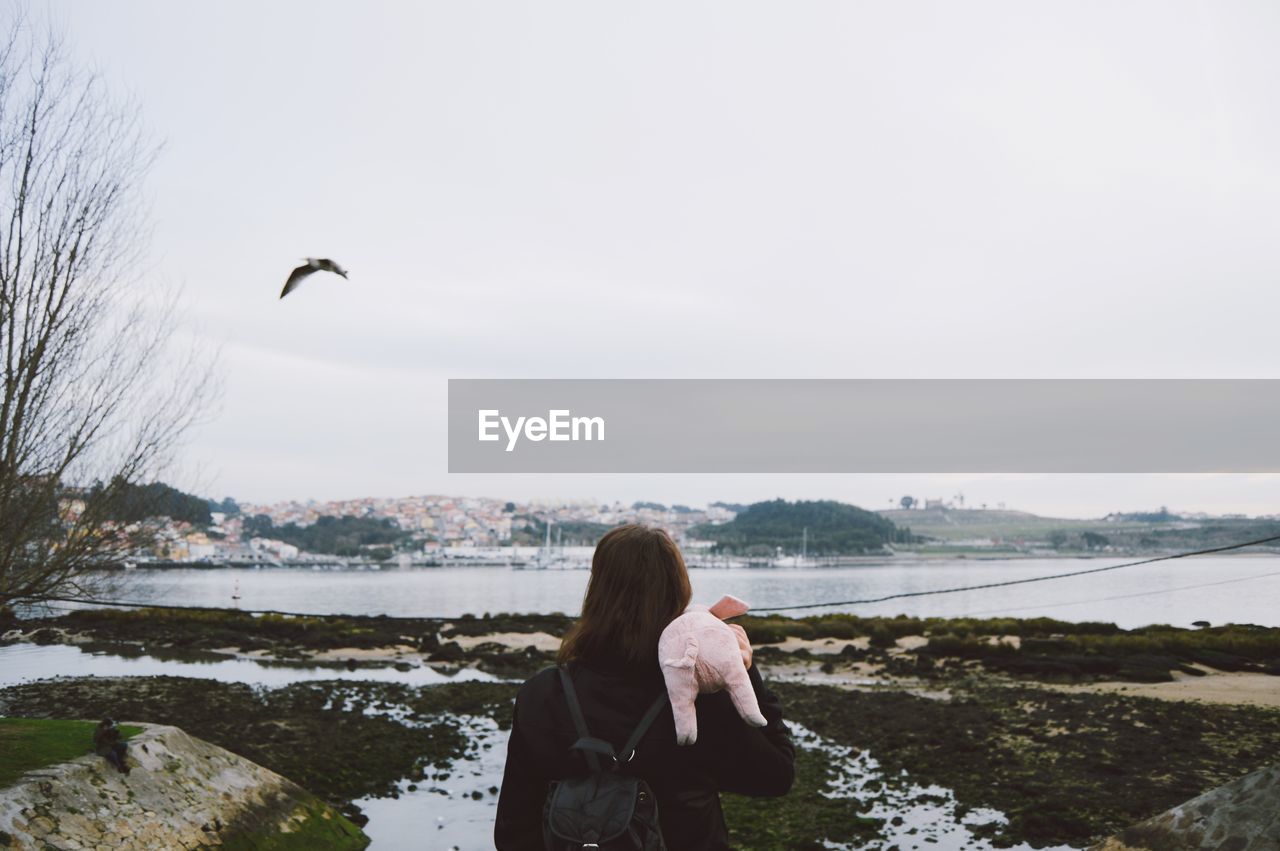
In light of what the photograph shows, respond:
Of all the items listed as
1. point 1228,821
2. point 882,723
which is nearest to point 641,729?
point 1228,821

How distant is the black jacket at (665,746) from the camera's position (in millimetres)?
2408

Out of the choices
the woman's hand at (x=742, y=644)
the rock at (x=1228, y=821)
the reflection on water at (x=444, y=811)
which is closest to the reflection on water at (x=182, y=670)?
the reflection on water at (x=444, y=811)

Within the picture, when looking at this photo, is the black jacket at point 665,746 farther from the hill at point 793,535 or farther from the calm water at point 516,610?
the hill at point 793,535

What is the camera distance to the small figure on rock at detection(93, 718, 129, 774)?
18.7 ft

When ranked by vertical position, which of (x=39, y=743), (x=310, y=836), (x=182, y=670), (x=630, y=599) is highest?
(x=630, y=599)

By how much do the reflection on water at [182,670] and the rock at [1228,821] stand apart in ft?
49.0

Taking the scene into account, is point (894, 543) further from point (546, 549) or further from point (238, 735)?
point (238, 735)

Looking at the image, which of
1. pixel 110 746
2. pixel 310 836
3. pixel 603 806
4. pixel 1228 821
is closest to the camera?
pixel 603 806

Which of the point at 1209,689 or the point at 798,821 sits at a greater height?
the point at 798,821

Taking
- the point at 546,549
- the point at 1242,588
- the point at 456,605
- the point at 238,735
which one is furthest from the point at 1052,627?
the point at 546,549

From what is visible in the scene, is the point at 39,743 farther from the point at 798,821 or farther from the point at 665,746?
the point at 798,821

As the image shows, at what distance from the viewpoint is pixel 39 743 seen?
19.0ft

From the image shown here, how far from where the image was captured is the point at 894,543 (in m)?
141

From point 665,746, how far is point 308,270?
18.8 ft
